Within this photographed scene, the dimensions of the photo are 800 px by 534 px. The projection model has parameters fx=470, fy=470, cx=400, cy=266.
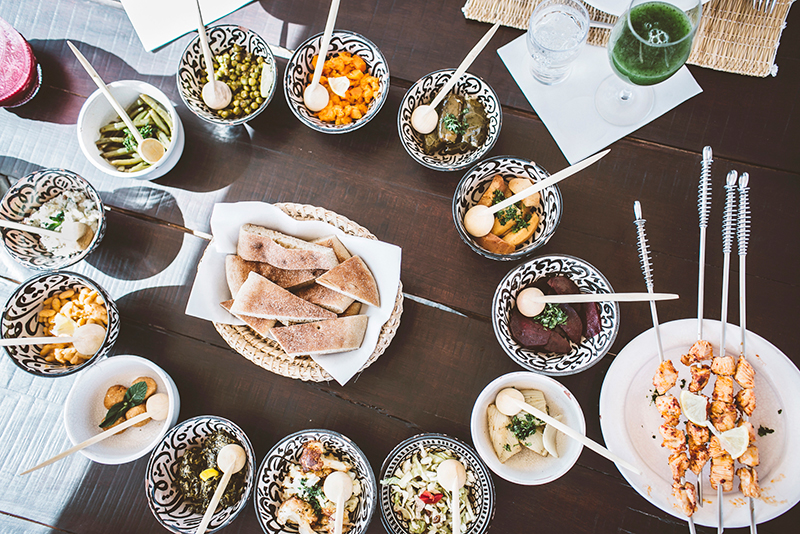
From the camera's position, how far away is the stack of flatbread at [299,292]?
1.43 meters

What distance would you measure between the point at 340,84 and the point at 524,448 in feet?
4.39

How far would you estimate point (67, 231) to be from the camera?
61.6 inches

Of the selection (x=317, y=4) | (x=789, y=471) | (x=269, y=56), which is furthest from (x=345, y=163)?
(x=789, y=471)

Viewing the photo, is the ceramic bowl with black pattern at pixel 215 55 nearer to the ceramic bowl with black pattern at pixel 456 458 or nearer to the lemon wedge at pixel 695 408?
the ceramic bowl with black pattern at pixel 456 458

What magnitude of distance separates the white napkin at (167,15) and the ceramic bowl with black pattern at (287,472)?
59.1 inches

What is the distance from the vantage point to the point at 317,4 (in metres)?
1.75

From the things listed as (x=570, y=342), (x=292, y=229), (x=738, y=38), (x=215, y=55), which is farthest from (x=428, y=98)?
(x=738, y=38)

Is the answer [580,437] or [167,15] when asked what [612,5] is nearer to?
[580,437]

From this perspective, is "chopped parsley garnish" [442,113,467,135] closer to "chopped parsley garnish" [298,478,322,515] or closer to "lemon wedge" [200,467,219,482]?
"chopped parsley garnish" [298,478,322,515]

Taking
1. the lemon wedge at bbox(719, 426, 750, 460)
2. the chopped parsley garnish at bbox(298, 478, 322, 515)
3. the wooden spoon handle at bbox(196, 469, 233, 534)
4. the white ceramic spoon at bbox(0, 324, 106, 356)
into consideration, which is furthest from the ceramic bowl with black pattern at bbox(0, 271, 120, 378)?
the lemon wedge at bbox(719, 426, 750, 460)

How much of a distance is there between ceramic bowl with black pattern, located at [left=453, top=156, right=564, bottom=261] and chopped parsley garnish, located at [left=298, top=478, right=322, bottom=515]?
3.01 feet

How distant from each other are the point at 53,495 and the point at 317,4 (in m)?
1.98

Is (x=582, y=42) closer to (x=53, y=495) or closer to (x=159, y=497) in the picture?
(x=159, y=497)

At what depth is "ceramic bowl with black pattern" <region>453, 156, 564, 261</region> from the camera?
1.47 m
